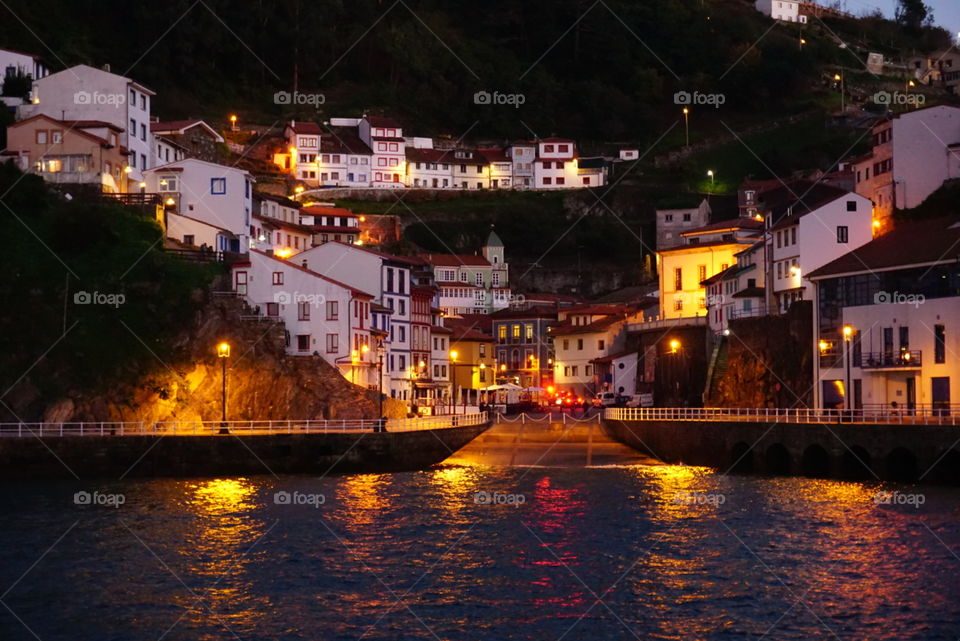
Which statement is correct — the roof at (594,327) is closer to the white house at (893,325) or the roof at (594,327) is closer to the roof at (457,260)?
the roof at (457,260)

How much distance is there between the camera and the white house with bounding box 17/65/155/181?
104625mm

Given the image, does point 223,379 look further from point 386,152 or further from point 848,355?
point 386,152

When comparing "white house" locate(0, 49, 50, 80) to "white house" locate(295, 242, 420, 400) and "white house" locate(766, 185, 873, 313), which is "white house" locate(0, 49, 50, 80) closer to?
"white house" locate(295, 242, 420, 400)

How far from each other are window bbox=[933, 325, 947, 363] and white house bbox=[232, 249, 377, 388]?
1423 inches

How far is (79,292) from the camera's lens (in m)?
83.0

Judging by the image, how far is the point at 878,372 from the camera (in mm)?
72812

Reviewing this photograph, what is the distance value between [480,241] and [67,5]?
58380mm

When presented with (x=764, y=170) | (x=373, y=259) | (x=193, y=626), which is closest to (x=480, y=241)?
(x=764, y=170)

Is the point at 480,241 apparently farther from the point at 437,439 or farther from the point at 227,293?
the point at 437,439

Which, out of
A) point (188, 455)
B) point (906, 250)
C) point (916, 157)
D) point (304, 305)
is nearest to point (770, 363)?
point (906, 250)

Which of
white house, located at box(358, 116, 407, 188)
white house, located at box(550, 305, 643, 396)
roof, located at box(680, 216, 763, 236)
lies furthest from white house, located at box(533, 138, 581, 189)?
roof, located at box(680, 216, 763, 236)

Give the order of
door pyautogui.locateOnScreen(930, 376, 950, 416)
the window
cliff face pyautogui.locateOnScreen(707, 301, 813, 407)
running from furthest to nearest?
1. cliff face pyautogui.locateOnScreen(707, 301, 813, 407)
2. the window
3. door pyautogui.locateOnScreen(930, 376, 950, 416)

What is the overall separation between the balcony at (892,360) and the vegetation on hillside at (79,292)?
126 feet

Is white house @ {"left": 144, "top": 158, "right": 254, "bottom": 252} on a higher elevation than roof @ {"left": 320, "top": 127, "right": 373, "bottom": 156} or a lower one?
lower
